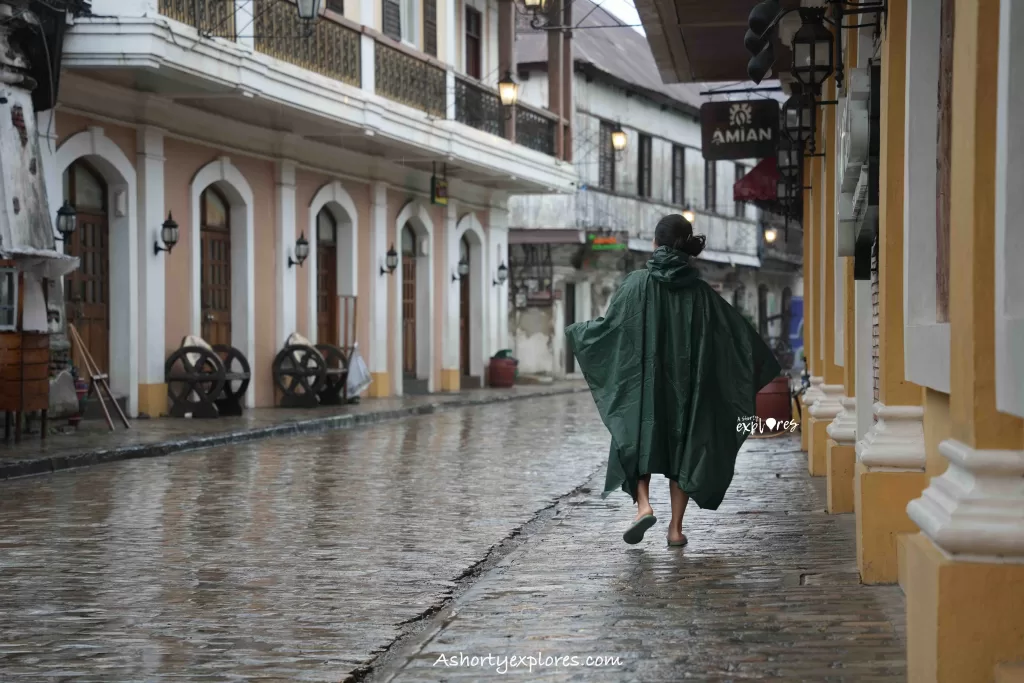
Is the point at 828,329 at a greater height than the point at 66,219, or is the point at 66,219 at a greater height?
the point at 66,219

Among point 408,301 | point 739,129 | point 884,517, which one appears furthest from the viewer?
point 408,301

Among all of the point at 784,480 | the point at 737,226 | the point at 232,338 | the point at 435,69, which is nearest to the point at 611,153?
the point at 737,226

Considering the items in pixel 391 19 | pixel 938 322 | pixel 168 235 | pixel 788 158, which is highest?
pixel 391 19

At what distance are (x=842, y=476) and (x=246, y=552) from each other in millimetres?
3547

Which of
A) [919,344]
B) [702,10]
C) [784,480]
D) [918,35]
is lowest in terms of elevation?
[784,480]

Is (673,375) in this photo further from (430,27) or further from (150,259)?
(430,27)

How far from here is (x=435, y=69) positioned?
86.4ft

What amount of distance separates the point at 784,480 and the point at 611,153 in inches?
1223

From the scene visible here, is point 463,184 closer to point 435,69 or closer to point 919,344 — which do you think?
point 435,69

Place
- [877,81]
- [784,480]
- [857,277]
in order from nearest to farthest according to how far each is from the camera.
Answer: [877,81] < [857,277] < [784,480]

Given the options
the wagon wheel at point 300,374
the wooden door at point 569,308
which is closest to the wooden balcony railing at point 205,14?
the wagon wheel at point 300,374

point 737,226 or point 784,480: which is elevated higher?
point 737,226

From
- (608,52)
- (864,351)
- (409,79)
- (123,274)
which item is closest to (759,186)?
(409,79)

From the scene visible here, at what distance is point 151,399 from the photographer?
20000 mm
